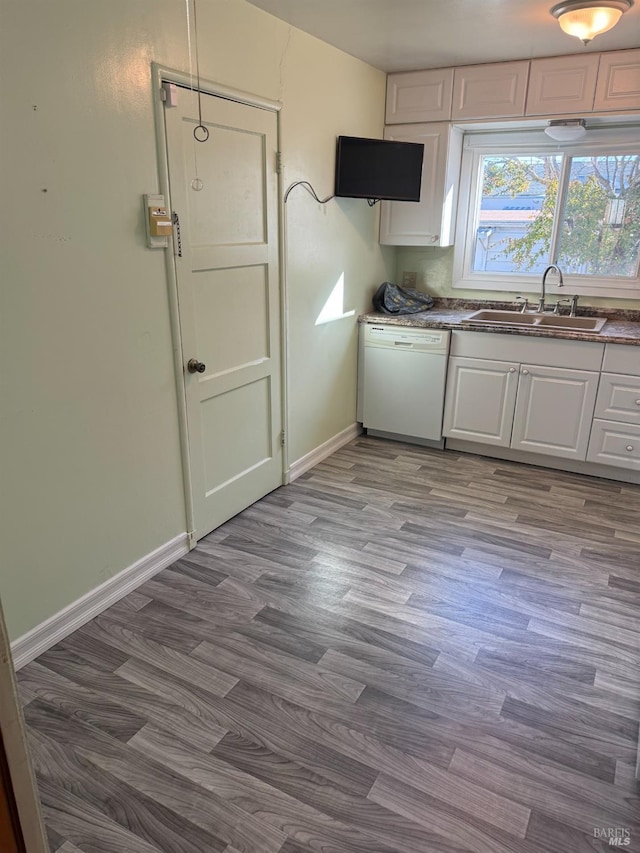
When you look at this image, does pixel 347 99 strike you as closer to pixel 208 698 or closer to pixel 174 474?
pixel 174 474

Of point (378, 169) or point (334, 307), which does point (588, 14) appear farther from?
point (334, 307)

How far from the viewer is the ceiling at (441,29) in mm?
2684

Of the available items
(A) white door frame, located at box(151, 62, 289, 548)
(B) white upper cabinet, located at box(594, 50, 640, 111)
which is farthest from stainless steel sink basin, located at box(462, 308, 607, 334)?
(A) white door frame, located at box(151, 62, 289, 548)

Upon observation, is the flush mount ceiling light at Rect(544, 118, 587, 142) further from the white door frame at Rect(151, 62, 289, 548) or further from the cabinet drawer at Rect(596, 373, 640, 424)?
the white door frame at Rect(151, 62, 289, 548)

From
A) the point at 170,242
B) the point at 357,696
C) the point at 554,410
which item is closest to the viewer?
the point at 357,696

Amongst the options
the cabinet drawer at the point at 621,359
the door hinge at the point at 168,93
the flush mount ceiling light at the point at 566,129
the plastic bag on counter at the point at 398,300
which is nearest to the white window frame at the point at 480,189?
the flush mount ceiling light at the point at 566,129

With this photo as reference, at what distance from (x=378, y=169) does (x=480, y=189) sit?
3.16 feet

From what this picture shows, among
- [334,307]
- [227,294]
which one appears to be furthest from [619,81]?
[227,294]

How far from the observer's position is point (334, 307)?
3.89 m

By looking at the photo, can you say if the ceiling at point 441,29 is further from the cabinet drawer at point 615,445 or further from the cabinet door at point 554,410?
the cabinet drawer at point 615,445

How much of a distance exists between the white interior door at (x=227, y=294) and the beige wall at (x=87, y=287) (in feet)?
0.47

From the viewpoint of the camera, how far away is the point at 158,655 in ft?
7.37

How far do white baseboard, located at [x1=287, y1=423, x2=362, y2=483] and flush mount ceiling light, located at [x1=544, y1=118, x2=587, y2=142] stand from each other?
2301mm

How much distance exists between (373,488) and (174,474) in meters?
1.34
